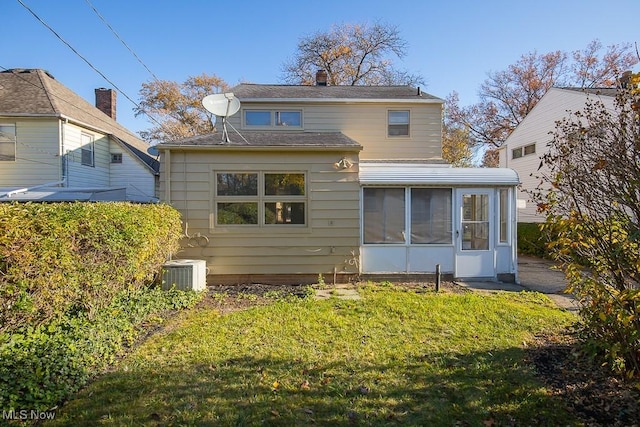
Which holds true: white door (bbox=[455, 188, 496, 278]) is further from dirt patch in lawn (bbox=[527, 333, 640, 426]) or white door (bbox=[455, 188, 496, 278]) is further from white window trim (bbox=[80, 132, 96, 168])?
white window trim (bbox=[80, 132, 96, 168])

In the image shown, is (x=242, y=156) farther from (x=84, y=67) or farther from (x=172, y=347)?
(x=84, y=67)

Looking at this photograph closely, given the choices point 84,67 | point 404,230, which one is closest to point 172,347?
point 404,230

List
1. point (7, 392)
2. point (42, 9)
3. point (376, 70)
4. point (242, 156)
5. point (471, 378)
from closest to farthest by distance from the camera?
point (7, 392) → point (471, 378) → point (42, 9) → point (242, 156) → point (376, 70)

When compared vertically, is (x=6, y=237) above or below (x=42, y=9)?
below

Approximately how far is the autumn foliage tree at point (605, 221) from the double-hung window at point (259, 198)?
5.01m

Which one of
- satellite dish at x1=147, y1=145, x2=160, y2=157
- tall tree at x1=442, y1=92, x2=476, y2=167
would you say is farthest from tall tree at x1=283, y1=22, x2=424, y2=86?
satellite dish at x1=147, y1=145, x2=160, y2=157

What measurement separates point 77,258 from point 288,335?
270cm

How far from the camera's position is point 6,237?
2889mm

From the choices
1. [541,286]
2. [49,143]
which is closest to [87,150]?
[49,143]

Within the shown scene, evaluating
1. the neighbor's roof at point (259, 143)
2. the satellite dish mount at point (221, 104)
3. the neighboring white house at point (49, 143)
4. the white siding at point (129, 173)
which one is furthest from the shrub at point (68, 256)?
the white siding at point (129, 173)

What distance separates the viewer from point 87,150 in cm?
1452

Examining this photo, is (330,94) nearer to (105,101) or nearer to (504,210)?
(504,210)

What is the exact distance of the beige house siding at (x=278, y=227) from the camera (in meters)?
7.45

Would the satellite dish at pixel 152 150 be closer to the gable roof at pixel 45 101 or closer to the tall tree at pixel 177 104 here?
the gable roof at pixel 45 101
